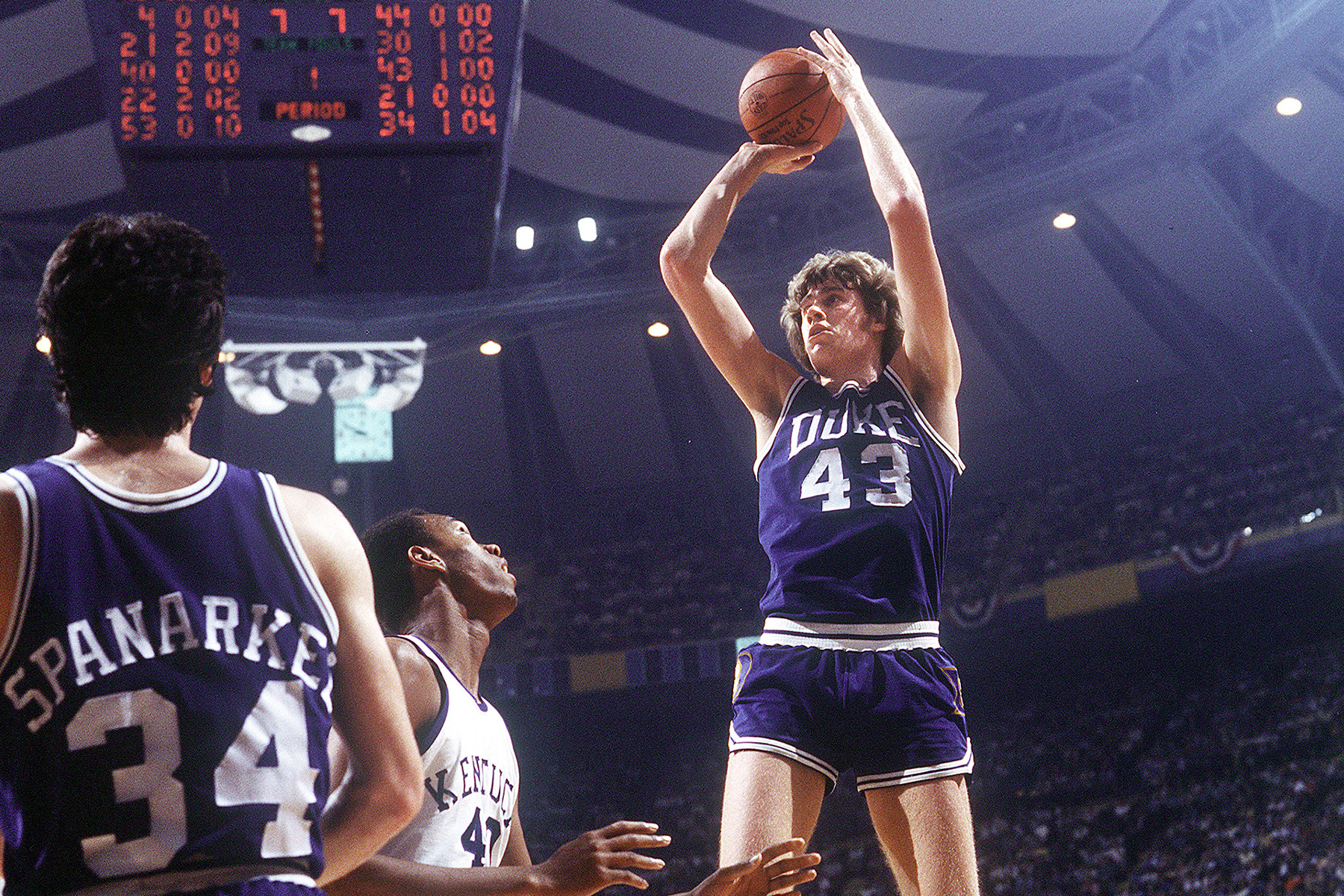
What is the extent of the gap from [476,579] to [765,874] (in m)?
1.38

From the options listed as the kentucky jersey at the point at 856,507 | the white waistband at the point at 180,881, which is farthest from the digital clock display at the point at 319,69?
the white waistband at the point at 180,881

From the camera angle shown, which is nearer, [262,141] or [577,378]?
[262,141]

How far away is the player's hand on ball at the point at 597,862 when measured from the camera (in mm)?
2002

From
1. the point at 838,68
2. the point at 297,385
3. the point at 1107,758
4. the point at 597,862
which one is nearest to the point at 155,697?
the point at 597,862

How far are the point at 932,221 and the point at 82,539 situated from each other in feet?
44.0

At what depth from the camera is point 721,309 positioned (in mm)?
3225

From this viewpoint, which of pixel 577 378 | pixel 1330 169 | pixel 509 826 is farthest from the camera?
pixel 577 378

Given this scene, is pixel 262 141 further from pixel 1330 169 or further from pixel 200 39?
pixel 1330 169

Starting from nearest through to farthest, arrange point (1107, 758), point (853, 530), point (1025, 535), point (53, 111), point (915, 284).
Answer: point (853, 530), point (915, 284), point (53, 111), point (1107, 758), point (1025, 535)

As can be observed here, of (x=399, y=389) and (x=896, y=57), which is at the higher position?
(x=896, y=57)

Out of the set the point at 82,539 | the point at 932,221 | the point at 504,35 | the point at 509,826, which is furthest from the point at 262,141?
the point at 932,221

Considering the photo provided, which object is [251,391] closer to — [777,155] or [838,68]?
[777,155]

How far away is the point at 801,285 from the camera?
327cm

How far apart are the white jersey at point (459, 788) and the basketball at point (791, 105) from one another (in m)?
1.74
